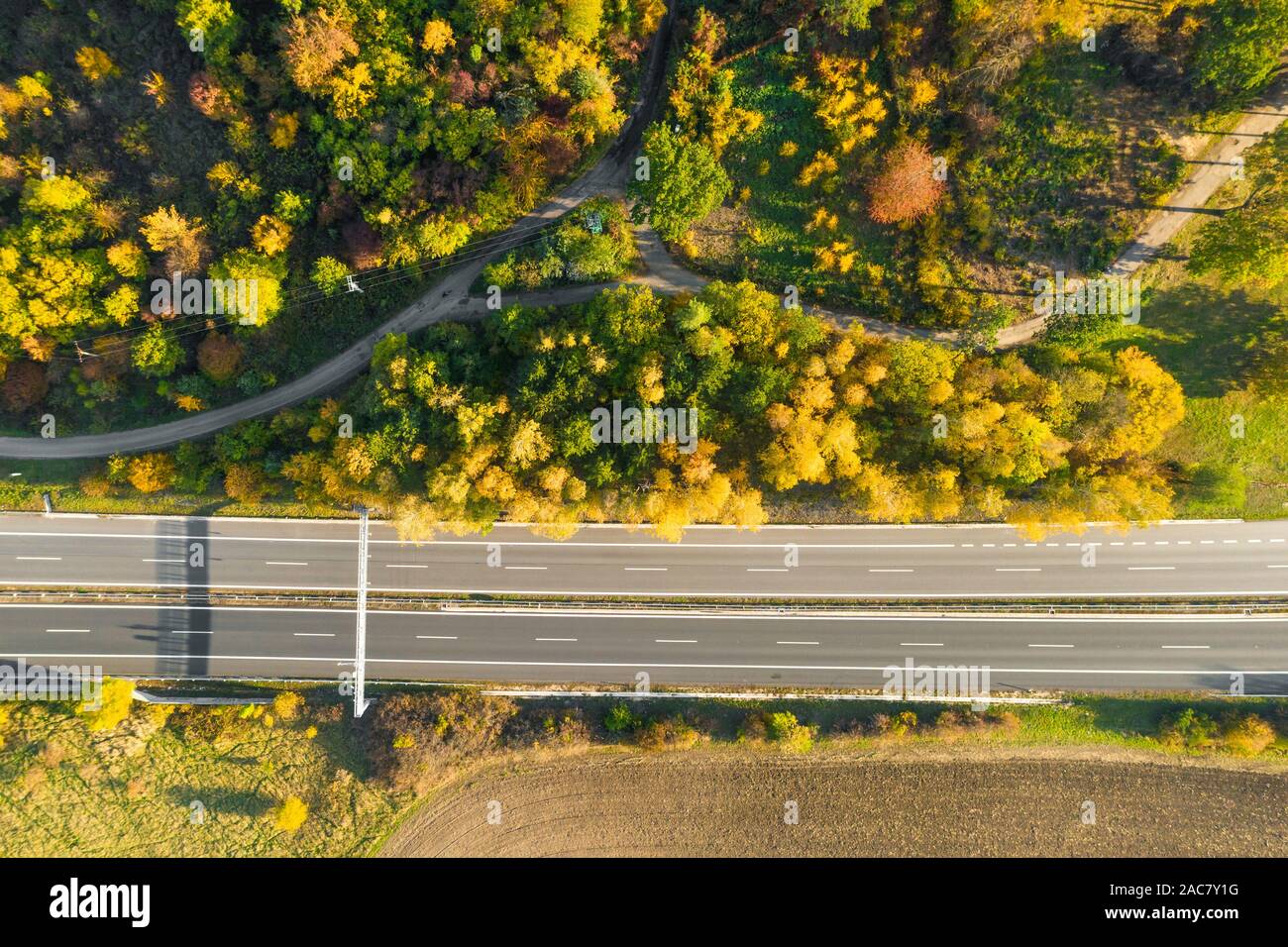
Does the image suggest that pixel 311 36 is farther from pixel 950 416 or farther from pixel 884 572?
pixel 884 572

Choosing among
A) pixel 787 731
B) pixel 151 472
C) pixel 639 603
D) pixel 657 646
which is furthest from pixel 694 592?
pixel 151 472

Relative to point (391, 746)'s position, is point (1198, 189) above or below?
above

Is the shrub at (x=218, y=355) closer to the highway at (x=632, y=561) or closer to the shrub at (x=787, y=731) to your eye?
the highway at (x=632, y=561)

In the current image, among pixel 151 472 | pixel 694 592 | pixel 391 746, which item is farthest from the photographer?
pixel 694 592

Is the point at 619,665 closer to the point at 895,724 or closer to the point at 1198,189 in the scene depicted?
the point at 895,724

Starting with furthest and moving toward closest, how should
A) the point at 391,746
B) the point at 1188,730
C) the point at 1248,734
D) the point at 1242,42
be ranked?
the point at 1188,730 < the point at 391,746 < the point at 1248,734 < the point at 1242,42

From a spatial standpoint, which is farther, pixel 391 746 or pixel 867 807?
pixel 867 807

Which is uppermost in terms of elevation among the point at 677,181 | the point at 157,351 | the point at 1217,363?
the point at 677,181
